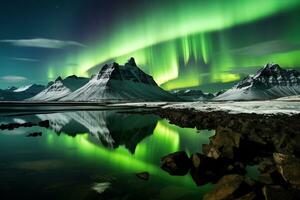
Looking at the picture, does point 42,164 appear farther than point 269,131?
No

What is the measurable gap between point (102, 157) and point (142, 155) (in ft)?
12.2

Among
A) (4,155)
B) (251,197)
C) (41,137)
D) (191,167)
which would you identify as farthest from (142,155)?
(41,137)

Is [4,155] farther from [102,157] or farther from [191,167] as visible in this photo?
[191,167]

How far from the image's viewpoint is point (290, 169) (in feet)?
51.7

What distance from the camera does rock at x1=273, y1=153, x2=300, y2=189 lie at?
1540 cm

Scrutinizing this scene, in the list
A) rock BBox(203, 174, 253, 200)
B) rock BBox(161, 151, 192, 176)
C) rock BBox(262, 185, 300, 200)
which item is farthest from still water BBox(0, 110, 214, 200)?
rock BBox(262, 185, 300, 200)

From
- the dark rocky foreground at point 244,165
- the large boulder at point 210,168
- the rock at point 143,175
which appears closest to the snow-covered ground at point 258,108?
the dark rocky foreground at point 244,165

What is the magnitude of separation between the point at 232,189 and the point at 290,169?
4606 millimetres

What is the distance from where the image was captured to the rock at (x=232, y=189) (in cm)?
1323

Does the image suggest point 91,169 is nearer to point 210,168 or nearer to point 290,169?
point 210,168

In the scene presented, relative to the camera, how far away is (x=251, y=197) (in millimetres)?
12727

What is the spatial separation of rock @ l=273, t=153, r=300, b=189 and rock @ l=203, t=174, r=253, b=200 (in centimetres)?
335

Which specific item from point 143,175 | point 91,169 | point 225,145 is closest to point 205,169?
point 225,145

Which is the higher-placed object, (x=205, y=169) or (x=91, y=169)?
(x=91, y=169)
